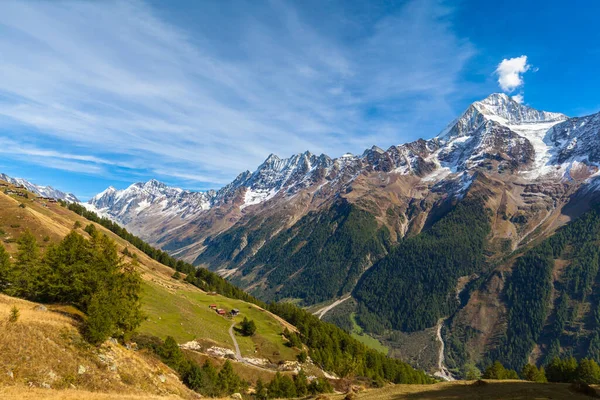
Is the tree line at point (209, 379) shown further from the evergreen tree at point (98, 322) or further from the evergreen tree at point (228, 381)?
the evergreen tree at point (98, 322)

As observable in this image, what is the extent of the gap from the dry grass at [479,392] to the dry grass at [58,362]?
23036 mm

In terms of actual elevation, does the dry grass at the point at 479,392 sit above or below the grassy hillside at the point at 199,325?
above

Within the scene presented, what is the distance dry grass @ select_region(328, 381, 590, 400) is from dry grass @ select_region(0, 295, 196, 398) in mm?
23036

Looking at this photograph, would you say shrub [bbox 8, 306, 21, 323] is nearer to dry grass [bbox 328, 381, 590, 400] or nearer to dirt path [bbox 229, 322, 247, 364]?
dry grass [bbox 328, 381, 590, 400]

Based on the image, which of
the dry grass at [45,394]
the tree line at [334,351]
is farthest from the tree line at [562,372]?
the dry grass at [45,394]

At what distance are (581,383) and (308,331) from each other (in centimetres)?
10783

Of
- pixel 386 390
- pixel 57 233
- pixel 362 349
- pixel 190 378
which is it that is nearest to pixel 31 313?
pixel 190 378

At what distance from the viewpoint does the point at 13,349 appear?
29828mm

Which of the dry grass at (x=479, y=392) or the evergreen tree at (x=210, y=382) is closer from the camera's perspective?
the dry grass at (x=479, y=392)

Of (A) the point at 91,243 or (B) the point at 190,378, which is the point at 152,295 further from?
(A) the point at 91,243

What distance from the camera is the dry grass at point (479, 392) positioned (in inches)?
1205

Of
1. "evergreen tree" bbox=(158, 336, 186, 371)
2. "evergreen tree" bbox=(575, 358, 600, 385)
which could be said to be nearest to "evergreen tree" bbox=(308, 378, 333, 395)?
"evergreen tree" bbox=(158, 336, 186, 371)

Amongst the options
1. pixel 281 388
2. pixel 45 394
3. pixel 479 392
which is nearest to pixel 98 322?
pixel 45 394

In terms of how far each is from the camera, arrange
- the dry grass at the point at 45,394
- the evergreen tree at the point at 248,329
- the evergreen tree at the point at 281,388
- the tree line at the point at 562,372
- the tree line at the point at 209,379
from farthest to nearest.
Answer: the tree line at the point at 562,372 < the evergreen tree at the point at 248,329 < the evergreen tree at the point at 281,388 < the tree line at the point at 209,379 < the dry grass at the point at 45,394
